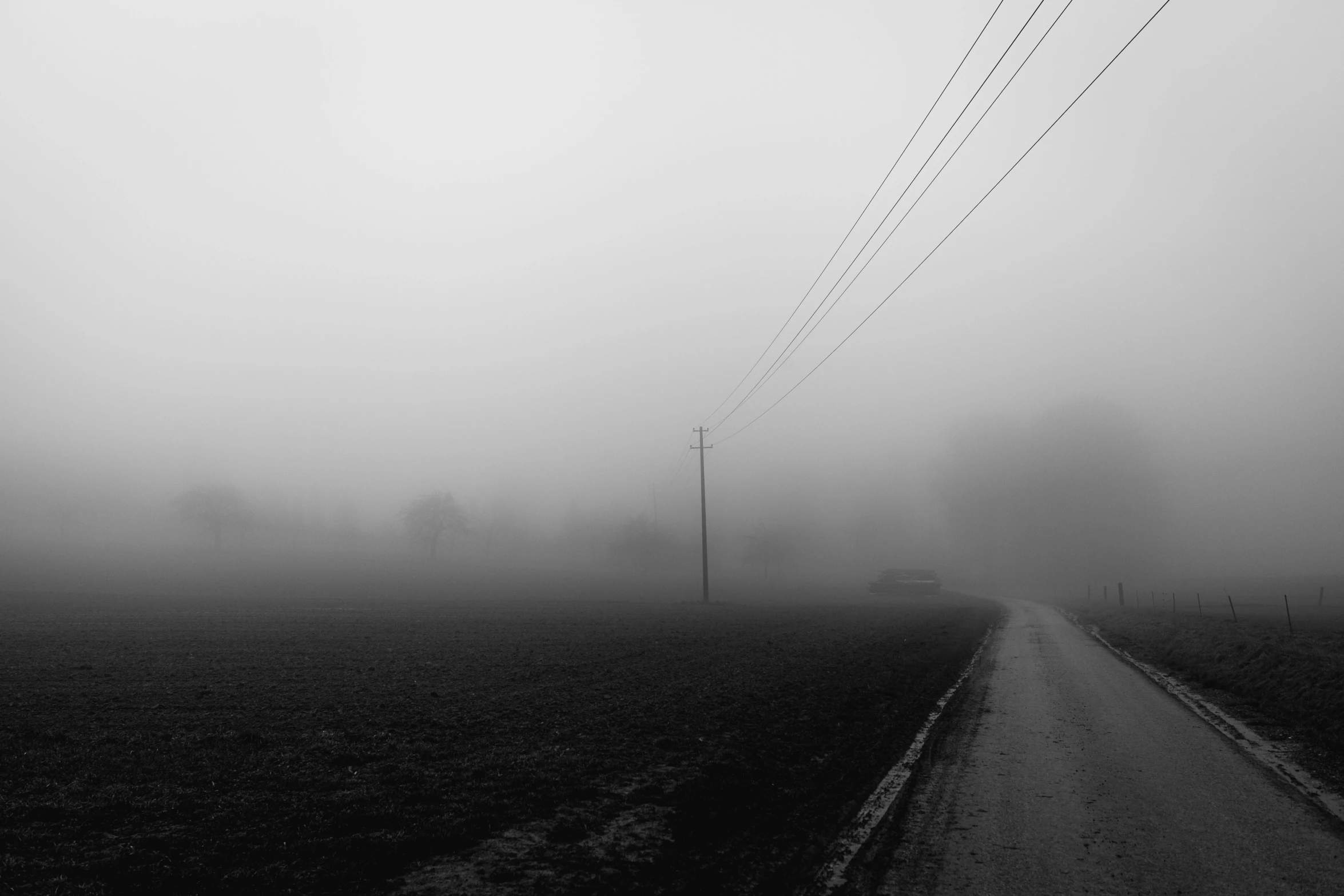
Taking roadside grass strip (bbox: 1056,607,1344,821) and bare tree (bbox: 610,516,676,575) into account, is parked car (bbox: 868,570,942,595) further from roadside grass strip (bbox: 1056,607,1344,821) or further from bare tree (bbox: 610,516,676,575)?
roadside grass strip (bbox: 1056,607,1344,821)

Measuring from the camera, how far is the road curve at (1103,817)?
21.2ft

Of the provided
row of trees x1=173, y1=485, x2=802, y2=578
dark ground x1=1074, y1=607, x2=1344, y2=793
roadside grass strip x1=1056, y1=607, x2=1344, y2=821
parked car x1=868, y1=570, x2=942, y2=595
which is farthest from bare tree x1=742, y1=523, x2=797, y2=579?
roadside grass strip x1=1056, y1=607, x2=1344, y2=821

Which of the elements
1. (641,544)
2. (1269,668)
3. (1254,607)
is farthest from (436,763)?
(641,544)

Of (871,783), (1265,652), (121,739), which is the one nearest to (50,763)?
(121,739)

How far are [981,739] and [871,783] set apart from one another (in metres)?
3.51

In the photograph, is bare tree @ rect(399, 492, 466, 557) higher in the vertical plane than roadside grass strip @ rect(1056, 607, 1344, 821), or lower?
higher

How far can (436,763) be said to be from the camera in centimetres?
1047

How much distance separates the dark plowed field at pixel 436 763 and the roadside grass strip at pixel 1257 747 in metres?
5.05

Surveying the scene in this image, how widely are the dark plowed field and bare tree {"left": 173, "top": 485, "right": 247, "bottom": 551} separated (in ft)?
366

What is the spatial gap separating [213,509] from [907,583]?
11237 cm

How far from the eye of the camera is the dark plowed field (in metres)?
6.74

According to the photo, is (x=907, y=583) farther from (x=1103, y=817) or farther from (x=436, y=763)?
(x=436, y=763)

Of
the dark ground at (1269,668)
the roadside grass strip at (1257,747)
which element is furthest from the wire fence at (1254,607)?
the roadside grass strip at (1257,747)

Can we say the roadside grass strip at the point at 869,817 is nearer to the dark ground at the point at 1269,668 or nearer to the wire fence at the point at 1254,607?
the dark ground at the point at 1269,668
